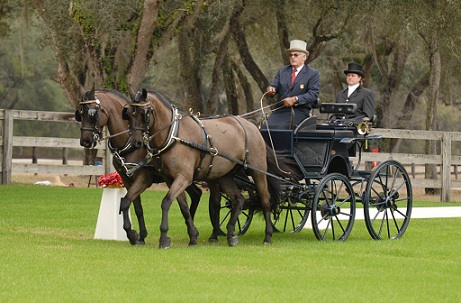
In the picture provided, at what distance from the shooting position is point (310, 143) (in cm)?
1398

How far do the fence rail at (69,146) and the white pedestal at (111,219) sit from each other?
10.0m

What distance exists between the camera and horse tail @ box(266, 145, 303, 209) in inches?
536

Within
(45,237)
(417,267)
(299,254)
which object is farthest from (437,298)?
(45,237)

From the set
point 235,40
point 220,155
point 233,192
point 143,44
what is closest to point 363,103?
point 233,192

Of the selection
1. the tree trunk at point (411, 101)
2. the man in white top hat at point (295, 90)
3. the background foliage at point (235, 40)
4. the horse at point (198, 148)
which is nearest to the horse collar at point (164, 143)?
the horse at point (198, 148)

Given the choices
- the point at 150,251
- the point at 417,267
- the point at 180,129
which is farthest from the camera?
the point at 180,129

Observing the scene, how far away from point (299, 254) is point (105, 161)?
493 inches

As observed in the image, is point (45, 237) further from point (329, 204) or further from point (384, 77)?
point (384, 77)

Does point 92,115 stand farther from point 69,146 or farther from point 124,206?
point 69,146

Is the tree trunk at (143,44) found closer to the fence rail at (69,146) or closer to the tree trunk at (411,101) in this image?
the fence rail at (69,146)

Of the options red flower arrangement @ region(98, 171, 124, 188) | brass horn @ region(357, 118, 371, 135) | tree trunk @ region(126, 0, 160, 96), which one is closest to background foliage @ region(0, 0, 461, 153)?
tree trunk @ region(126, 0, 160, 96)

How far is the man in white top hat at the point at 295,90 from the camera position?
13906mm

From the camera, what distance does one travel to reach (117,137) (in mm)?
12695

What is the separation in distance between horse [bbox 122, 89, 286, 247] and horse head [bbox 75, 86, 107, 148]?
1.10 ft
